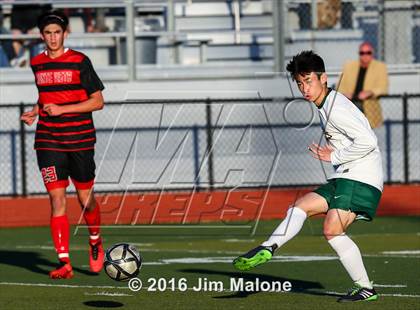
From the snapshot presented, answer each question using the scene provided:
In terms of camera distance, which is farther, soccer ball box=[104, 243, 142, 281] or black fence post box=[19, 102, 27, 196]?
black fence post box=[19, 102, 27, 196]

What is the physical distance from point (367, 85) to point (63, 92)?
27.7 feet

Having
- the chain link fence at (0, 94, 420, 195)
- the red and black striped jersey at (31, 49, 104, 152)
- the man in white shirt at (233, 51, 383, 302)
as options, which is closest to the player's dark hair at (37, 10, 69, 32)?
the red and black striped jersey at (31, 49, 104, 152)

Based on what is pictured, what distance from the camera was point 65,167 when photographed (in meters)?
10.5

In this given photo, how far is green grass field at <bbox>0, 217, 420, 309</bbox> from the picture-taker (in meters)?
8.91

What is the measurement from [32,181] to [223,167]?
297 cm

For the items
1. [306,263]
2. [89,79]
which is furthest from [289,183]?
[89,79]

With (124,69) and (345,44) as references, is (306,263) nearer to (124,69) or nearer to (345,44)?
(124,69)

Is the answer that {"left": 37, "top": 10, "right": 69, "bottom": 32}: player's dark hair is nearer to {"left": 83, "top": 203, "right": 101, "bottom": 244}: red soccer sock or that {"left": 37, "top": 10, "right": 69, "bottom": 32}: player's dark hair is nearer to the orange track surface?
{"left": 83, "top": 203, "right": 101, "bottom": 244}: red soccer sock

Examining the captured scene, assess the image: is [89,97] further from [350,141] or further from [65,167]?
[350,141]

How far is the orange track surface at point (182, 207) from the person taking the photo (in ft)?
55.9

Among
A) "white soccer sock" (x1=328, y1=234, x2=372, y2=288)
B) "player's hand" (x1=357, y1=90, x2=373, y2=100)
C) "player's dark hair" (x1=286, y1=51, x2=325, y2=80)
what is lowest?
"white soccer sock" (x1=328, y1=234, x2=372, y2=288)

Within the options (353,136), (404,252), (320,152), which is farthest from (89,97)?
(404,252)

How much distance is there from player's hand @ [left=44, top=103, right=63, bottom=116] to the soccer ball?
1.52 metres

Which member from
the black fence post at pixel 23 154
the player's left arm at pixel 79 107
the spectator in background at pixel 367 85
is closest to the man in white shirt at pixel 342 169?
the player's left arm at pixel 79 107
